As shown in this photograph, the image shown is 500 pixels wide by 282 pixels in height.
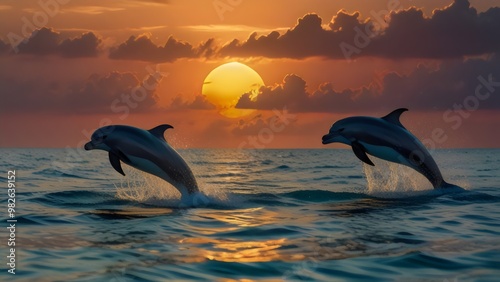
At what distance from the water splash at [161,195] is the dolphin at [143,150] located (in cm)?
49

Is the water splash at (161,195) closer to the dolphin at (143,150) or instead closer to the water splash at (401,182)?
the dolphin at (143,150)

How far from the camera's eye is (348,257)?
31.5 ft

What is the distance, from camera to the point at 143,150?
623 inches

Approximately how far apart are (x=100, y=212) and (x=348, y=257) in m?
6.79

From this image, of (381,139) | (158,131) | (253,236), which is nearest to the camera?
(253,236)

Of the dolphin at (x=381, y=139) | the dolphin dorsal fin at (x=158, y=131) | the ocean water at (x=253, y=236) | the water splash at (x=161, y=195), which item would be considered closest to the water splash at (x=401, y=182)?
the ocean water at (x=253, y=236)

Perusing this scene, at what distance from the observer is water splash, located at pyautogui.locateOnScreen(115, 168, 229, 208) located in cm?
1617

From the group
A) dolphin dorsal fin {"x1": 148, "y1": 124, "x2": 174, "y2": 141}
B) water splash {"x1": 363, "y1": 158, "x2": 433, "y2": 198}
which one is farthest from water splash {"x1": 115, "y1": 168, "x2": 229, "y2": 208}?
water splash {"x1": 363, "y1": 158, "x2": 433, "y2": 198}

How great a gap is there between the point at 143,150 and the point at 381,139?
6.21m

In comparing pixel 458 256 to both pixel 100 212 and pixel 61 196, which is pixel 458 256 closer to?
pixel 100 212

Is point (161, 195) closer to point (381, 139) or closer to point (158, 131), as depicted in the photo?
point (158, 131)

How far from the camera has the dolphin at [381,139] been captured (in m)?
17.6

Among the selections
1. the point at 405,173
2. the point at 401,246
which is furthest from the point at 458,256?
the point at 405,173

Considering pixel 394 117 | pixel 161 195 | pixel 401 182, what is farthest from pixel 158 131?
pixel 401 182
